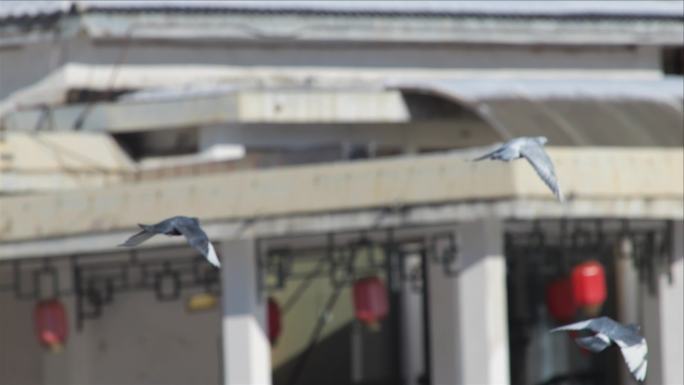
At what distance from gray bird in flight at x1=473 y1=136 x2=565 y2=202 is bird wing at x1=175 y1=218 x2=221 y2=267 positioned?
1742mm

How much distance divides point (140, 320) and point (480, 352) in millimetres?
3355

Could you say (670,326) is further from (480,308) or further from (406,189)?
(406,189)

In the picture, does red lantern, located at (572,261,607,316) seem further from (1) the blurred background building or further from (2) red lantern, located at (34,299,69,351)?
(2) red lantern, located at (34,299,69,351)

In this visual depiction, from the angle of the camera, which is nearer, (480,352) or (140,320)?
(480,352)

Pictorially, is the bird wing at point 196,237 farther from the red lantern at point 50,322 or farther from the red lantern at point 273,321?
the red lantern at point 50,322

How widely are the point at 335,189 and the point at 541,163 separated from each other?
2184mm

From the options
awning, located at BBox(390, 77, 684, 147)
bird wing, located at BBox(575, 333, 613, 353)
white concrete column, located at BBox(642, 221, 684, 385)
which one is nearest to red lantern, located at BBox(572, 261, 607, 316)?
white concrete column, located at BBox(642, 221, 684, 385)

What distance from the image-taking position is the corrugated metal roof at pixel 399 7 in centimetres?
2331

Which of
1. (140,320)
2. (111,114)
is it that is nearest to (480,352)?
(140,320)

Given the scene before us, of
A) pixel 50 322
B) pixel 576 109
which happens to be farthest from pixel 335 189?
pixel 576 109

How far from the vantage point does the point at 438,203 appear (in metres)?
19.2

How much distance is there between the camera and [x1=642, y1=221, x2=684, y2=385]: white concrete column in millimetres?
20547

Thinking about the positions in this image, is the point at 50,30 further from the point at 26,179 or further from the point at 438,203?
the point at 438,203

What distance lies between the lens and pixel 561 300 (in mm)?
21125
